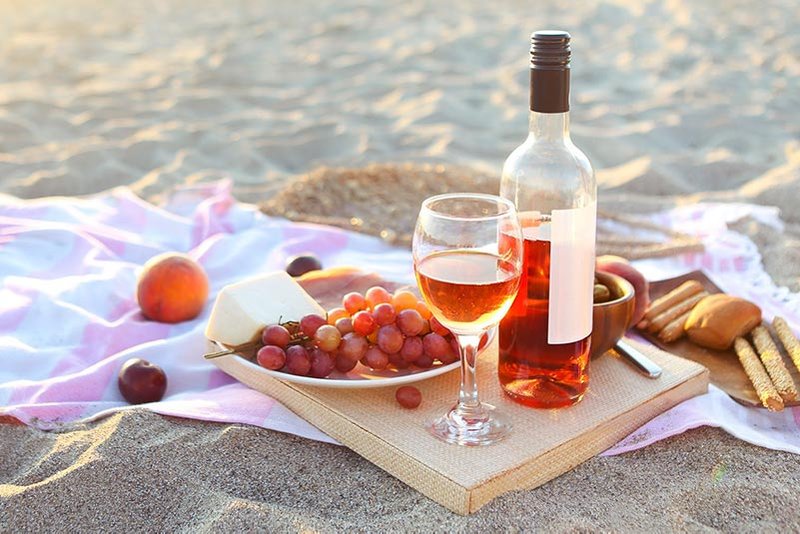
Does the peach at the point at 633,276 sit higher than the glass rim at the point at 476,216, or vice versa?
the glass rim at the point at 476,216

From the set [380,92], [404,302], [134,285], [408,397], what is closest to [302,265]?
[134,285]

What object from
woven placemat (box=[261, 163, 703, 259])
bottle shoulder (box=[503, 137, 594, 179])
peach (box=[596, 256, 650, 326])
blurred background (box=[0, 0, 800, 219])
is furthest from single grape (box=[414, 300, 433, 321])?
blurred background (box=[0, 0, 800, 219])

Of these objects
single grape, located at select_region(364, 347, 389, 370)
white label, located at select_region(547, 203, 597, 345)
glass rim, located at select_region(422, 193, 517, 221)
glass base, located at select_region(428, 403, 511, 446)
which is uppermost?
glass rim, located at select_region(422, 193, 517, 221)

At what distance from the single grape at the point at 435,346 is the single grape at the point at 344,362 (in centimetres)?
12

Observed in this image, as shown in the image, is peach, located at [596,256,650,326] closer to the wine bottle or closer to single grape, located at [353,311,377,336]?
the wine bottle

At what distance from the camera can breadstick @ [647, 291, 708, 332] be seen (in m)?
2.00

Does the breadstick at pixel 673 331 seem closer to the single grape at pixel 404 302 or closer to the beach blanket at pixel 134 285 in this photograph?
the beach blanket at pixel 134 285

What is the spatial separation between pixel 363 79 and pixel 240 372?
3.35m

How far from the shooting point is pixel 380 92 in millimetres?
4727

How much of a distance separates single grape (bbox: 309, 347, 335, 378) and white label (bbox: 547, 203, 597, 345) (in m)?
0.36

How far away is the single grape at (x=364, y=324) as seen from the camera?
5.16 feet

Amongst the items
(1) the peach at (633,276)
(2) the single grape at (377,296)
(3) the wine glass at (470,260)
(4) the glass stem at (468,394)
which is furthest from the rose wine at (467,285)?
(1) the peach at (633,276)

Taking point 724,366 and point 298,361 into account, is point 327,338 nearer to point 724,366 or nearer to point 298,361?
point 298,361

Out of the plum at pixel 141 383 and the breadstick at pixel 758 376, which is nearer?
the breadstick at pixel 758 376
